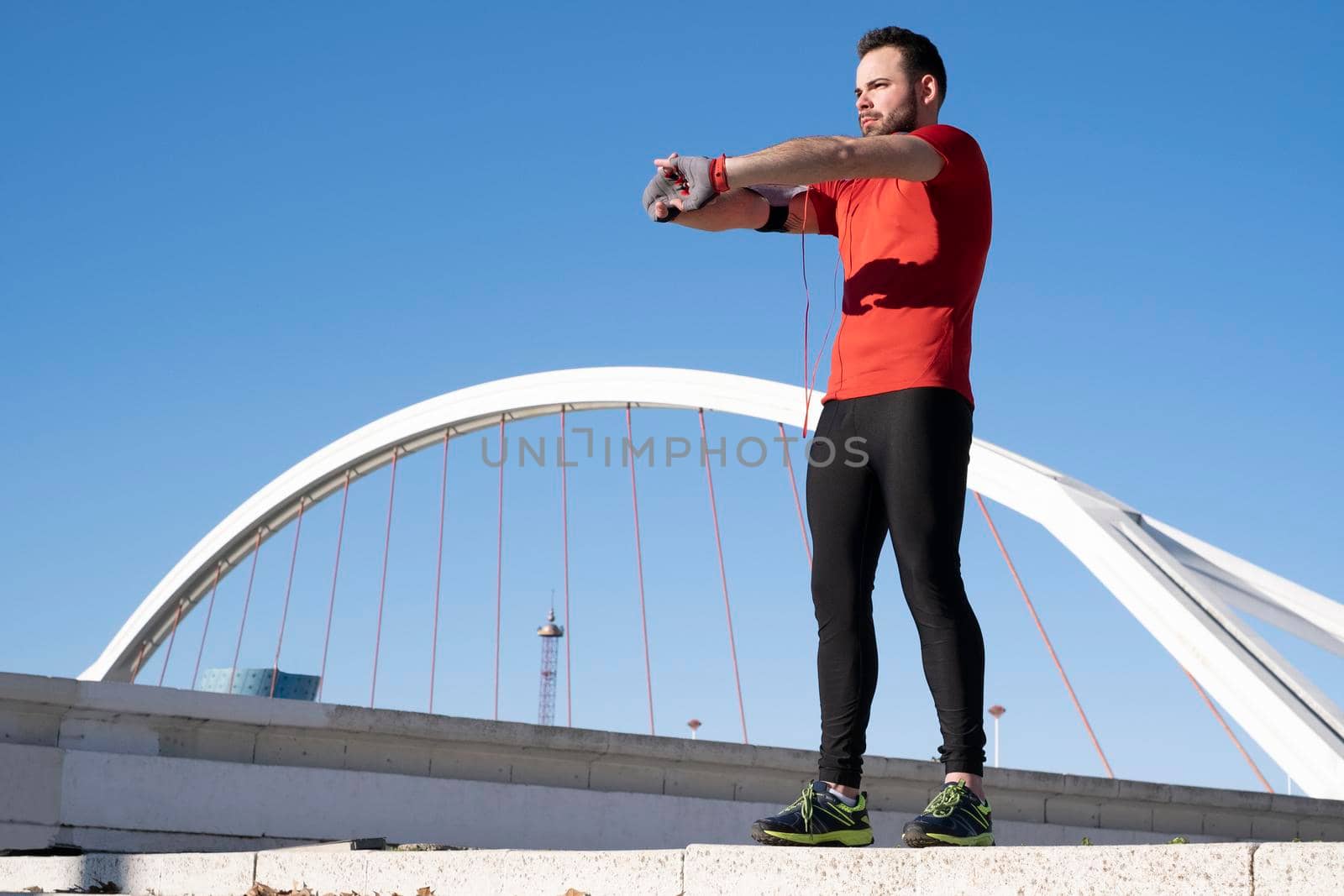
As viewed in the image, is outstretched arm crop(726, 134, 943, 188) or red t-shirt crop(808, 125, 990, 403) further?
red t-shirt crop(808, 125, 990, 403)

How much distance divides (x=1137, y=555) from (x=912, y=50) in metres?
8.39

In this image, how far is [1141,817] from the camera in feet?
24.6

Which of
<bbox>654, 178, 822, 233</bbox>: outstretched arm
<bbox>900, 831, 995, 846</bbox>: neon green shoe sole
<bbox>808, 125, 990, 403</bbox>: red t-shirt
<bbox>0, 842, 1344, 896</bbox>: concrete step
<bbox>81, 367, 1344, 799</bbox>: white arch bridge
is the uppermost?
<bbox>81, 367, 1344, 799</bbox>: white arch bridge

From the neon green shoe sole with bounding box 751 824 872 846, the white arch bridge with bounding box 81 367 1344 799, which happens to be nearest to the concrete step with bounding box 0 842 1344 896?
the neon green shoe sole with bounding box 751 824 872 846

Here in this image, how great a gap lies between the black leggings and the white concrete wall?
2.99m

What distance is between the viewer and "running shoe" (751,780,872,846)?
2682 mm

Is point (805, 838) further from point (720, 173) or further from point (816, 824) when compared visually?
point (720, 173)

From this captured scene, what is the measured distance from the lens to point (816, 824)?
8.89 feet

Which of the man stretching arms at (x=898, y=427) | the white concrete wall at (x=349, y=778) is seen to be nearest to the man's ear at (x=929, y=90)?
the man stretching arms at (x=898, y=427)

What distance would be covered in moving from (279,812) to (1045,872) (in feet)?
12.7

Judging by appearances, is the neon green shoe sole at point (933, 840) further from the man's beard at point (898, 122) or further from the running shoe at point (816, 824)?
the man's beard at point (898, 122)

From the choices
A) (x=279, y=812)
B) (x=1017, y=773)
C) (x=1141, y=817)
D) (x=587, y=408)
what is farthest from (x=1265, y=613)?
(x=279, y=812)

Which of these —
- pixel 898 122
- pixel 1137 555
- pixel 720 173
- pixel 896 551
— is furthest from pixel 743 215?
pixel 1137 555

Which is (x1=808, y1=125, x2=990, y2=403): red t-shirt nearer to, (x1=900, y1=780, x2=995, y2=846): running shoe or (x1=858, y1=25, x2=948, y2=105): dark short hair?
(x1=858, y1=25, x2=948, y2=105): dark short hair
